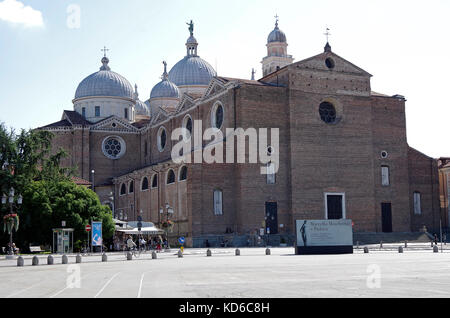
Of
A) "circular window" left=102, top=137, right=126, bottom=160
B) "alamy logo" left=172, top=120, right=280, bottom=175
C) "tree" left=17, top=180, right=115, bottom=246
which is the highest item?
"circular window" left=102, top=137, right=126, bottom=160

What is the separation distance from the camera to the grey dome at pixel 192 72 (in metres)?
84.2

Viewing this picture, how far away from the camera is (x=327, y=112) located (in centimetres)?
6050

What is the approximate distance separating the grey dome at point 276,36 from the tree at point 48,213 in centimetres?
4481

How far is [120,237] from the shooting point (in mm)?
58625

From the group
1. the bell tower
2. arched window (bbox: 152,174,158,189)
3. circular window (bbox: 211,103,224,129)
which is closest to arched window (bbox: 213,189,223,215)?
circular window (bbox: 211,103,224,129)

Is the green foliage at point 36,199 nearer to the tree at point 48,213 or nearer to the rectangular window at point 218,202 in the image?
the tree at point 48,213

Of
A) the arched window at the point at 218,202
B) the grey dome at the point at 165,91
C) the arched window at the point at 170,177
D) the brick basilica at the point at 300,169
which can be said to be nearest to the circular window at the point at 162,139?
the brick basilica at the point at 300,169

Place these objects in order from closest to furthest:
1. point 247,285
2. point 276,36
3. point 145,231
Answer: point 247,285
point 145,231
point 276,36

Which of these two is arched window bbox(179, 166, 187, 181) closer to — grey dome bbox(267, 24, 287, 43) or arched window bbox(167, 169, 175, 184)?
arched window bbox(167, 169, 175, 184)

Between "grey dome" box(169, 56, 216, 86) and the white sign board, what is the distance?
155 feet

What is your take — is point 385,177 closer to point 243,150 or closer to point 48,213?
point 243,150

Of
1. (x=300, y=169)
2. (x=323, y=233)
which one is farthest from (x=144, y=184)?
(x=323, y=233)

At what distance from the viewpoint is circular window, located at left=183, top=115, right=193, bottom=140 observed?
66688 millimetres

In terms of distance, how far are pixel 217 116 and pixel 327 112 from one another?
10.2 m
